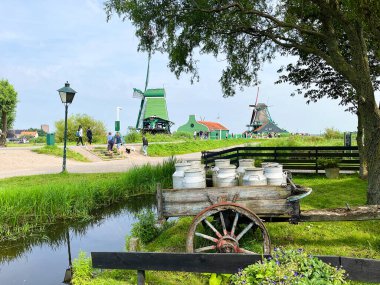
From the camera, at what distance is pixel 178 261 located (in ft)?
11.0

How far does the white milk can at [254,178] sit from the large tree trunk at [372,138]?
417cm

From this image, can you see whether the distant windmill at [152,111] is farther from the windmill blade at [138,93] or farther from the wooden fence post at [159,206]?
the wooden fence post at [159,206]

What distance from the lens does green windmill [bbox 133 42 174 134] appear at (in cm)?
5016

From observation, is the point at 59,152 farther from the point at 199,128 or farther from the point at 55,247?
the point at 199,128

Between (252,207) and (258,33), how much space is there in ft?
21.5

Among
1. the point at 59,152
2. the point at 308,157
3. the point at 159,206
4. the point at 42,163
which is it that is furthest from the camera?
the point at 59,152

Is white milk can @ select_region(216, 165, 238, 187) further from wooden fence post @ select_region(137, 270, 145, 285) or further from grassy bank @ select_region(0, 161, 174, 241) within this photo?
grassy bank @ select_region(0, 161, 174, 241)

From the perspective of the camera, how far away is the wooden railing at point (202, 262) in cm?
283

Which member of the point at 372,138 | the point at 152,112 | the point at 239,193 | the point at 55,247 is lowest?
the point at 55,247

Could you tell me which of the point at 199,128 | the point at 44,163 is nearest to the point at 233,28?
the point at 44,163

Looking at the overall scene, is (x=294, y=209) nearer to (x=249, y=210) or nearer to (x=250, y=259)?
(x=249, y=210)

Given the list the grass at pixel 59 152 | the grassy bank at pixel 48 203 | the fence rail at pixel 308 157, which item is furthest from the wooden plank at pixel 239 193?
the grass at pixel 59 152

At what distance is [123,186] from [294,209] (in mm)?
8569

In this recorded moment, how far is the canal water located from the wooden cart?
8.67 ft
